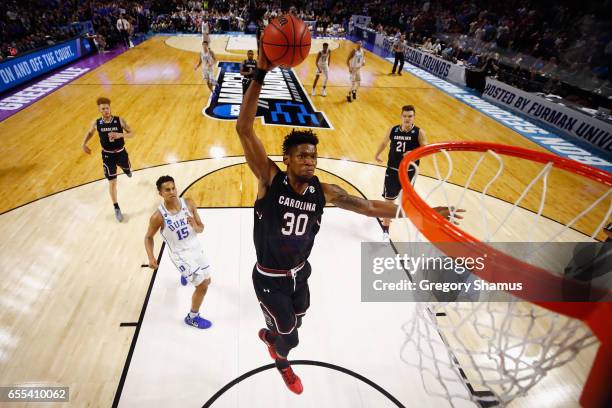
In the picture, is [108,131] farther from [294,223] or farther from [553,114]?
[553,114]

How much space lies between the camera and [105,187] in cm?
613

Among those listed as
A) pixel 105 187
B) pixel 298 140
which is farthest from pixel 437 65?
pixel 298 140

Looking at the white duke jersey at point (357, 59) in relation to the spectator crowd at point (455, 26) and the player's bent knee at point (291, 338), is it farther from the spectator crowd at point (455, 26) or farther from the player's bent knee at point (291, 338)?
the player's bent knee at point (291, 338)

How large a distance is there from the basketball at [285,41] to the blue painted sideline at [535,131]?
8397 millimetres

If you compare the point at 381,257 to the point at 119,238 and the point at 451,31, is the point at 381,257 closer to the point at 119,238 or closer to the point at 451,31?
the point at 119,238

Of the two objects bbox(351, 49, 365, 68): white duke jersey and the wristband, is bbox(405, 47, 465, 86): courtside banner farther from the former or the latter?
the wristband

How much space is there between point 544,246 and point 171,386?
5291 mm

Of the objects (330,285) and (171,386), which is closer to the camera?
(171,386)

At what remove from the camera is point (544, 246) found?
5.16m

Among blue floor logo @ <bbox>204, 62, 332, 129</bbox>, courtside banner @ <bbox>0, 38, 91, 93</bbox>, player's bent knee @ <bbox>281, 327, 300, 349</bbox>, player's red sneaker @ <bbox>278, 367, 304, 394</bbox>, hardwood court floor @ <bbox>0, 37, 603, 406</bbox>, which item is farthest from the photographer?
courtside banner @ <bbox>0, 38, 91, 93</bbox>

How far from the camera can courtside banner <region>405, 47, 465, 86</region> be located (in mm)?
14703

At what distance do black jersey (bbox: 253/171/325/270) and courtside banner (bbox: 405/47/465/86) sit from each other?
47.4 feet

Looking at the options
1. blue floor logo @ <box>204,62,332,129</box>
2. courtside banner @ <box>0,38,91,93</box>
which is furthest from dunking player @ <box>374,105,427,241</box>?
courtside banner @ <box>0,38,91,93</box>

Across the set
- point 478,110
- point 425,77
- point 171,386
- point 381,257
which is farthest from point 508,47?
point 171,386
